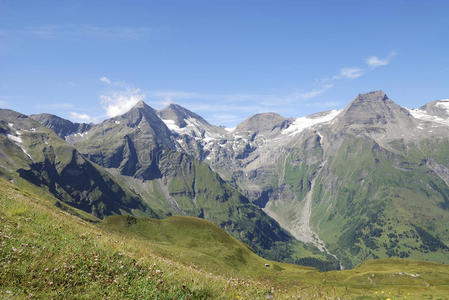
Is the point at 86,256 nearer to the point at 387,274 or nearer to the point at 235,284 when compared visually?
the point at 235,284

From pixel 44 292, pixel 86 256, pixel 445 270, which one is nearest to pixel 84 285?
pixel 44 292

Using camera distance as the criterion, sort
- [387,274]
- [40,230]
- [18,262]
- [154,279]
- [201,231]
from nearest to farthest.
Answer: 1. [18,262]
2. [154,279]
3. [40,230]
4. [387,274]
5. [201,231]

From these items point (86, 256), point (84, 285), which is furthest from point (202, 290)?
point (86, 256)

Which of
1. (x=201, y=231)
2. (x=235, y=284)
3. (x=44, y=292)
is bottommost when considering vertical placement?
(x=201, y=231)

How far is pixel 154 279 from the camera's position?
364 inches

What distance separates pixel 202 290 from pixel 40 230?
26.8 feet

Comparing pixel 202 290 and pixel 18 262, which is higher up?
pixel 18 262

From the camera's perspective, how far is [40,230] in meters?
12.5

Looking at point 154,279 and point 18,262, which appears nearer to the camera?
point 18,262

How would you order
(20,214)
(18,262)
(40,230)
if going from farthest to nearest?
1. (20,214)
2. (40,230)
3. (18,262)

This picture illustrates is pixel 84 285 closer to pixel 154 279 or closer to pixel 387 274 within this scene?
pixel 154 279

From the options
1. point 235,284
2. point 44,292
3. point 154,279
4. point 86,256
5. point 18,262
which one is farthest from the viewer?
point 235,284

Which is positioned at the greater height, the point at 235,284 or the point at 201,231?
the point at 235,284

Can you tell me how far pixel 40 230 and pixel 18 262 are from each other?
4.42 meters
